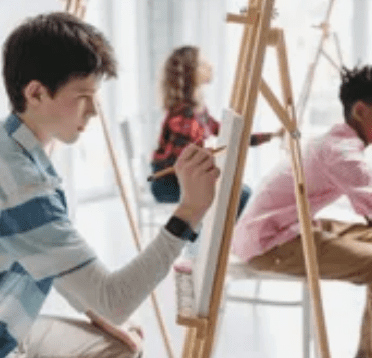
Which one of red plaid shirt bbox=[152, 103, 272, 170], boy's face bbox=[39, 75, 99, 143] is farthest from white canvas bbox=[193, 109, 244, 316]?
red plaid shirt bbox=[152, 103, 272, 170]

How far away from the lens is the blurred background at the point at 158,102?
3.58 metres

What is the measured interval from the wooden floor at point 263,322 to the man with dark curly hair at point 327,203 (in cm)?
38

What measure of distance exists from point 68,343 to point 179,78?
2203 mm

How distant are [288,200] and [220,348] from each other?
2.59 feet

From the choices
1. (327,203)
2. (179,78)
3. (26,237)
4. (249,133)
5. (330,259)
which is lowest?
(330,259)

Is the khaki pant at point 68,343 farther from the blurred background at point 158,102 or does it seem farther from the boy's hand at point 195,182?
the blurred background at point 158,102

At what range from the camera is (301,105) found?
299 centimetres

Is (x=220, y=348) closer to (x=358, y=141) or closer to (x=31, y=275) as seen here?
(x=358, y=141)

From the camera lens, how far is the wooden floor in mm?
2795

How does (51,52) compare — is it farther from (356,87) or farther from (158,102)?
(158,102)

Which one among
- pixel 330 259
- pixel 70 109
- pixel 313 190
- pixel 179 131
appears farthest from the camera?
pixel 179 131

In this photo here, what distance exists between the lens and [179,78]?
3.61 metres

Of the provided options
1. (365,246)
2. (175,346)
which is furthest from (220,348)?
(365,246)

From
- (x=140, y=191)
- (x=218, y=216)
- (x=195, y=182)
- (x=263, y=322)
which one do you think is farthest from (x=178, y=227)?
(x=140, y=191)
